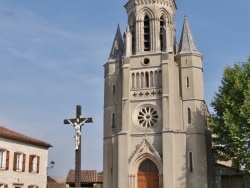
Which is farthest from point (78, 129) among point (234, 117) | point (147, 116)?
point (147, 116)

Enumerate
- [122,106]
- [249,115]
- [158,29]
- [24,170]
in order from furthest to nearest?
1. [158,29]
2. [122,106]
3. [24,170]
4. [249,115]

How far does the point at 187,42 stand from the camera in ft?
136

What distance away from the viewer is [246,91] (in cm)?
3122

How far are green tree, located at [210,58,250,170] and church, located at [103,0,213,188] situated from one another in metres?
3.33

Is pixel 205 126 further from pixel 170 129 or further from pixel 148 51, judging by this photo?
pixel 148 51

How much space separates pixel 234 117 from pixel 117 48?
17254 millimetres

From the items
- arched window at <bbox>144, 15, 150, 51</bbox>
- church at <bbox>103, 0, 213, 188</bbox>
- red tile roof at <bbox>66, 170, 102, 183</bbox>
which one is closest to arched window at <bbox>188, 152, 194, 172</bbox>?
church at <bbox>103, 0, 213, 188</bbox>

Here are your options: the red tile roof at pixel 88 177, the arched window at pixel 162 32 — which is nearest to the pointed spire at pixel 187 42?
the arched window at pixel 162 32

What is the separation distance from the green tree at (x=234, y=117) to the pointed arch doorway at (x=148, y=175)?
20.4ft

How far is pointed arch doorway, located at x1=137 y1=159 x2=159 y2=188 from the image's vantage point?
36.9 meters

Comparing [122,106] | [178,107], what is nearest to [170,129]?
[178,107]

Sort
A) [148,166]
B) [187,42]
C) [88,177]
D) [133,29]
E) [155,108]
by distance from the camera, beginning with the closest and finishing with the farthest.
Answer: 1. [148,166]
2. [155,108]
3. [187,42]
4. [133,29]
5. [88,177]

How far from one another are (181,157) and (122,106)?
7801mm

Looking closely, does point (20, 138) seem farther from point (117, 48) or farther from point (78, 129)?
point (117, 48)
